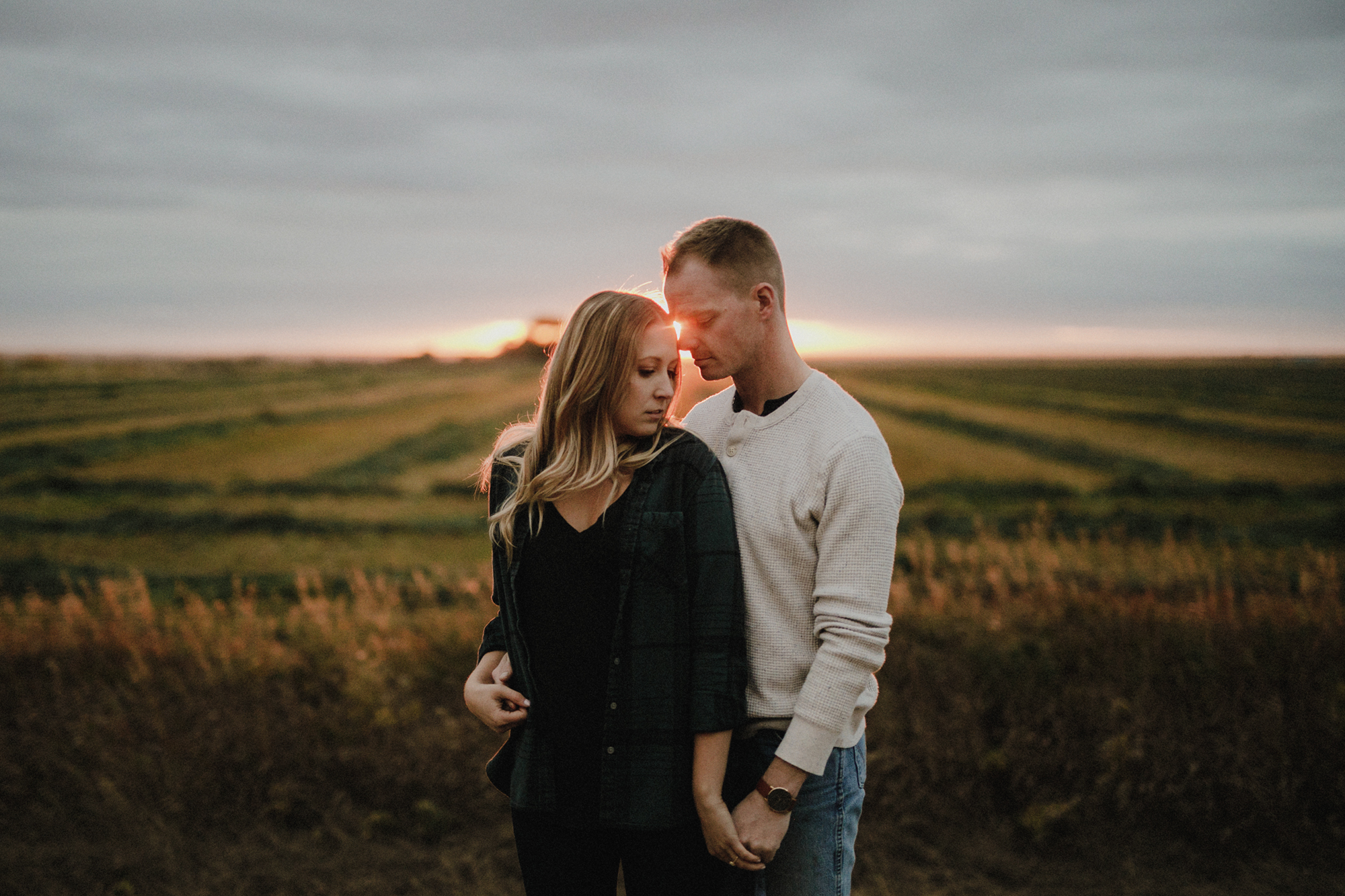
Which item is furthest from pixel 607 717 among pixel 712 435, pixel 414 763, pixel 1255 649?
pixel 1255 649

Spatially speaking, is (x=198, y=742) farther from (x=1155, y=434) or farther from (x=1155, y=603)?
(x=1155, y=434)

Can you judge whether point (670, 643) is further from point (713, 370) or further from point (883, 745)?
point (883, 745)

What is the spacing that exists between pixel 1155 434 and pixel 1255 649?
1145 inches

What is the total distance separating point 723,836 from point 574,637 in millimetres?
599

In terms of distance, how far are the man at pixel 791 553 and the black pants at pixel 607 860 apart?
0.14 m

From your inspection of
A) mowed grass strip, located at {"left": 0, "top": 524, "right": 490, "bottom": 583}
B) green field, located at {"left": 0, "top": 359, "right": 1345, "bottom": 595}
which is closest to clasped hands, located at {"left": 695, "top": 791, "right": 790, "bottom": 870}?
green field, located at {"left": 0, "top": 359, "right": 1345, "bottom": 595}

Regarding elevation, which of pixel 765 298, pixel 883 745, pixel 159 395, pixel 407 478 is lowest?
pixel 407 478

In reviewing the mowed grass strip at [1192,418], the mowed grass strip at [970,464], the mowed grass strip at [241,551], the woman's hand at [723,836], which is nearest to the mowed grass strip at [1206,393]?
the mowed grass strip at [1192,418]

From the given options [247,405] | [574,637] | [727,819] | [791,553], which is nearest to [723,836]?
[727,819]

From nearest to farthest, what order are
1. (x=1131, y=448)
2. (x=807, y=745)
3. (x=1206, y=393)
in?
(x=807, y=745), (x=1131, y=448), (x=1206, y=393)

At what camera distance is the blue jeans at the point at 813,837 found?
2.01 metres

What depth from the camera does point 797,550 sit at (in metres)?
1.91

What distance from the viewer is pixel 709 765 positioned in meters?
1.83

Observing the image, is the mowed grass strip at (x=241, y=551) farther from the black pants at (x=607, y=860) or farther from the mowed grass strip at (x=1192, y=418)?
the mowed grass strip at (x=1192, y=418)
